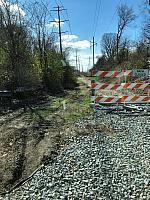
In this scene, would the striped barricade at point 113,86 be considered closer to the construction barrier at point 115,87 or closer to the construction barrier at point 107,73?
the construction barrier at point 115,87

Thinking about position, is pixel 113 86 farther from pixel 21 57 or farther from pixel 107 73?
pixel 21 57

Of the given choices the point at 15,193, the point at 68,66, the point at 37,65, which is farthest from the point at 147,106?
the point at 68,66

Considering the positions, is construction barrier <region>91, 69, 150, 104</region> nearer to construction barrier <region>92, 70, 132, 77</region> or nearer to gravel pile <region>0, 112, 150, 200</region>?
construction barrier <region>92, 70, 132, 77</region>

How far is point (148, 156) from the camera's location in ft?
16.8

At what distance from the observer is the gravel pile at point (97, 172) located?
381 centimetres

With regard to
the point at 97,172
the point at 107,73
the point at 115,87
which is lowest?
the point at 97,172

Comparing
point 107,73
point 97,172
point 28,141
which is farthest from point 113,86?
point 97,172

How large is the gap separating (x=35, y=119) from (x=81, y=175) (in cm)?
525

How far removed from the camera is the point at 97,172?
14.5 ft

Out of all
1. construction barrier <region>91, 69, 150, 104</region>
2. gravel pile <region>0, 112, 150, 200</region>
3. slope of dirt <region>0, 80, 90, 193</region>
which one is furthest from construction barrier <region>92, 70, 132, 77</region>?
gravel pile <region>0, 112, 150, 200</region>

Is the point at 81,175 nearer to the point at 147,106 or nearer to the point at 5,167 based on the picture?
the point at 5,167

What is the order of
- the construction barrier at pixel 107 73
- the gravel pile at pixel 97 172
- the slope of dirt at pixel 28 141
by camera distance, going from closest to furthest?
the gravel pile at pixel 97 172, the slope of dirt at pixel 28 141, the construction barrier at pixel 107 73

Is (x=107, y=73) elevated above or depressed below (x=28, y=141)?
above

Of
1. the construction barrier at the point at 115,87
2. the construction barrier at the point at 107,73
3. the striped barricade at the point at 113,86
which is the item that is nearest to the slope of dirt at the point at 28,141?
the construction barrier at the point at 115,87
